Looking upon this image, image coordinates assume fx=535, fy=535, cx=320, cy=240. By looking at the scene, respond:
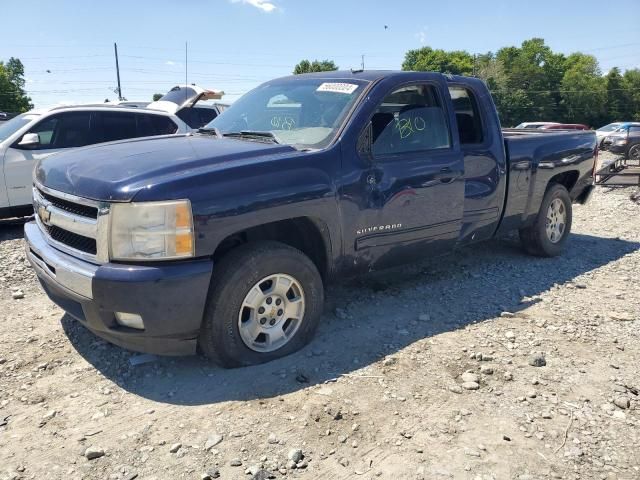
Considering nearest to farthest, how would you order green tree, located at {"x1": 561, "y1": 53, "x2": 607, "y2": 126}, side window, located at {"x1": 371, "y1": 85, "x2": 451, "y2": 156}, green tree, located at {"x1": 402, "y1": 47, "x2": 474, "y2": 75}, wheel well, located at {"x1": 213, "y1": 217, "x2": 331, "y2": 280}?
wheel well, located at {"x1": 213, "y1": 217, "x2": 331, "y2": 280}
side window, located at {"x1": 371, "y1": 85, "x2": 451, "y2": 156}
green tree, located at {"x1": 561, "y1": 53, "x2": 607, "y2": 126}
green tree, located at {"x1": 402, "y1": 47, "x2": 474, "y2": 75}

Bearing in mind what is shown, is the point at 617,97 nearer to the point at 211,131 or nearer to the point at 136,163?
the point at 211,131

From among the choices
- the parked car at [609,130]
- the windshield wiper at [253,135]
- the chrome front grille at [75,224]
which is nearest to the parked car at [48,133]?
the chrome front grille at [75,224]

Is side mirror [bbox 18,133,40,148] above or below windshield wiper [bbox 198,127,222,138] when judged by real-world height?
below

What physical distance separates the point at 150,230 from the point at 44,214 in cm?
114

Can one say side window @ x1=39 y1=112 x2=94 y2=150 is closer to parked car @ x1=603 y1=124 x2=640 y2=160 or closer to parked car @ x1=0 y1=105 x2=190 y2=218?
parked car @ x1=0 y1=105 x2=190 y2=218

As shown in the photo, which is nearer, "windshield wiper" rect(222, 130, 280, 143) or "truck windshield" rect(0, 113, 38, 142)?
"windshield wiper" rect(222, 130, 280, 143)

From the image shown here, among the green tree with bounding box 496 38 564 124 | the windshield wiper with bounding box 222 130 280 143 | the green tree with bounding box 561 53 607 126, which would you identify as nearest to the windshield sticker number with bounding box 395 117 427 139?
the windshield wiper with bounding box 222 130 280 143

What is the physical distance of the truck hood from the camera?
2998mm

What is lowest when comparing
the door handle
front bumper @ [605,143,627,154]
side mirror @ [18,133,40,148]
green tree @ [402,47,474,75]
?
front bumper @ [605,143,627,154]

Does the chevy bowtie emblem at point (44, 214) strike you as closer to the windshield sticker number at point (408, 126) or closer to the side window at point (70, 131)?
the windshield sticker number at point (408, 126)

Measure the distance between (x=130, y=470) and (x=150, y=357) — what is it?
1115 millimetres

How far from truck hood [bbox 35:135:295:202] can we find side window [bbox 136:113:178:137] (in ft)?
14.3

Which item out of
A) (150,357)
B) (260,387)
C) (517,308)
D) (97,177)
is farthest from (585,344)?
(97,177)

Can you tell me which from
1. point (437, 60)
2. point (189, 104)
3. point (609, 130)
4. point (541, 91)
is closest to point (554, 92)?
point (541, 91)
